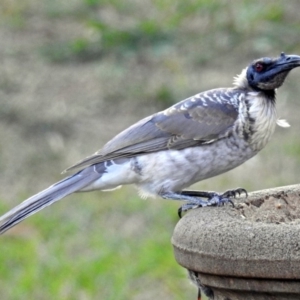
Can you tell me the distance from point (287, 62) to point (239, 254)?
2.03 meters

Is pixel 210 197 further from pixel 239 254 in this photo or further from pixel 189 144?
pixel 239 254

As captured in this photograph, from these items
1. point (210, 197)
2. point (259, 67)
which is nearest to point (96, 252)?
point (259, 67)

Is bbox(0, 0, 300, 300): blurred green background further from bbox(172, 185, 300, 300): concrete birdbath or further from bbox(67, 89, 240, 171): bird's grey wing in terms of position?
bbox(172, 185, 300, 300): concrete birdbath

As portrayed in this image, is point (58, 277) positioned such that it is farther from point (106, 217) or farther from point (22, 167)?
point (22, 167)

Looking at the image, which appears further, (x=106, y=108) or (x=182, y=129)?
(x=106, y=108)

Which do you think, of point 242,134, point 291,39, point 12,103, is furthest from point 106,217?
point 291,39

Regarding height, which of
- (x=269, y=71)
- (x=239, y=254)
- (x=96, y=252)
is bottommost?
(x=96, y=252)

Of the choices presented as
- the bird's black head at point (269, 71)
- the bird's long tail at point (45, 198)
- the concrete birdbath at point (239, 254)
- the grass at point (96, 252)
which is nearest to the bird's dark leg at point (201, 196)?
the bird's long tail at point (45, 198)

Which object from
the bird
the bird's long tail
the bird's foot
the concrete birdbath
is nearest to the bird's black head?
the bird

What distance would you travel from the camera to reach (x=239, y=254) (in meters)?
2.79

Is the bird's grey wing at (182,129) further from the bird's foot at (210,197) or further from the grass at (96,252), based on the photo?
the grass at (96,252)

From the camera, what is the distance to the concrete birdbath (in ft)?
8.92

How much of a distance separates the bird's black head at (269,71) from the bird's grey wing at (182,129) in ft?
0.43

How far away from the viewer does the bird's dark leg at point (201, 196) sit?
3900 millimetres
